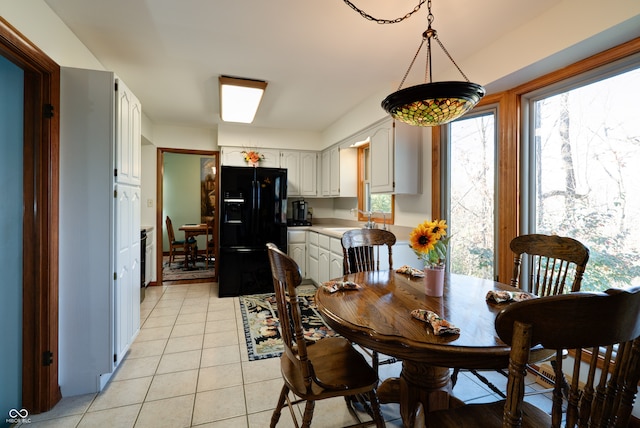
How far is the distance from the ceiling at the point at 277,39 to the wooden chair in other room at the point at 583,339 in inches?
71.6

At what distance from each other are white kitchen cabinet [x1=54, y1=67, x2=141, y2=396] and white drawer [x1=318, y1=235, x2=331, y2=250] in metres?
2.32

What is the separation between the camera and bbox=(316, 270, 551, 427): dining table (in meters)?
0.95

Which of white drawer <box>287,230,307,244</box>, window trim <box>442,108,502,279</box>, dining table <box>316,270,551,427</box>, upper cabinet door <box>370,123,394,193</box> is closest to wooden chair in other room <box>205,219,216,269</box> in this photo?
white drawer <box>287,230,307,244</box>

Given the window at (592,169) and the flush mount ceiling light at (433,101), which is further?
the window at (592,169)

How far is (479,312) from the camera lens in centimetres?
124

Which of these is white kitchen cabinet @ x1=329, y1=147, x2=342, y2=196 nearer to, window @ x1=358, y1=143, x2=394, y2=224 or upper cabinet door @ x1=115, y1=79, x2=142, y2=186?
window @ x1=358, y1=143, x2=394, y2=224

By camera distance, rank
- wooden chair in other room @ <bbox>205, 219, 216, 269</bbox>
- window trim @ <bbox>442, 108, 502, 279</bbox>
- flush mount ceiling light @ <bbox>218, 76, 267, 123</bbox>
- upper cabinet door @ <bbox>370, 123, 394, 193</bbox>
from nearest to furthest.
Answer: window trim @ <bbox>442, 108, 502, 279</bbox>
flush mount ceiling light @ <bbox>218, 76, 267, 123</bbox>
upper cabinet door @ <bbox>370, 123, 394, 193</bbox>
wooden chair in other room @ <bbox>205, 219, 216, 269</bbox>

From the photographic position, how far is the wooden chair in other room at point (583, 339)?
0.64m

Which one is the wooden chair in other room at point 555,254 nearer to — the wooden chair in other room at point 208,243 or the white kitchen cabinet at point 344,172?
the white kitchen cabinet at point 344,172

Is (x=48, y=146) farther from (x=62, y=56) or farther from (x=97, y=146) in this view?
(x=62, y=56)

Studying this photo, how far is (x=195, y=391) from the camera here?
1898 mm

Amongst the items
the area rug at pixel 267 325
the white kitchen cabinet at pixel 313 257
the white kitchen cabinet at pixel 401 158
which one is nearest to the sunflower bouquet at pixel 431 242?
the area rug at pixel 267 325

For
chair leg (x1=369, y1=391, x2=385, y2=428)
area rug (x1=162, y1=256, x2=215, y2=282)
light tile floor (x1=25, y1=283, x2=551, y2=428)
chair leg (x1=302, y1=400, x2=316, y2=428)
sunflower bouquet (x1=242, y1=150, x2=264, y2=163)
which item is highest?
sunflower bouquet (x1=242, y1=150, x2=264, y2=163)

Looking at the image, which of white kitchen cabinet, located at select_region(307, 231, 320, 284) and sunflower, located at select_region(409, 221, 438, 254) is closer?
sunflower, located at select_region(409, 221, 438, 254)
